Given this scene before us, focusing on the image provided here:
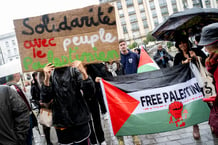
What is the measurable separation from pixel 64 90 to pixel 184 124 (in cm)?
200

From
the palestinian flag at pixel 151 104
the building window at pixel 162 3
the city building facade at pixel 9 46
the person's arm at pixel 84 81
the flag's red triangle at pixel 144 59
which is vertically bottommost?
the palestinian flag at pixel 151 104

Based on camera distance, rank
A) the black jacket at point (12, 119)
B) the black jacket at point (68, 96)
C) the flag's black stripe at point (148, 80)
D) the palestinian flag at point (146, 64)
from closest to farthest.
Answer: the black jacket at point (12, 119) → the black jacket at point (68, 96) → the flag's black stripe at point (148, 80) → the palestinian flag at point (146, 64)

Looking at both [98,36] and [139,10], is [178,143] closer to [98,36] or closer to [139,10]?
[98,36]

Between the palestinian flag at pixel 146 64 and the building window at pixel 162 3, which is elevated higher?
the building window at pixel 162 3

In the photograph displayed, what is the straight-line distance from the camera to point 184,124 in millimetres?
3572

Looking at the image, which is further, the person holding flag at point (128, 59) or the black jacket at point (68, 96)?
the person holding flag at point (128, 59)

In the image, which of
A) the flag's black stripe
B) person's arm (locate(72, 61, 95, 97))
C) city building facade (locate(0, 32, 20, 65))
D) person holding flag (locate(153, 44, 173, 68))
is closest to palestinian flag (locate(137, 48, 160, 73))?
the flag's black stripe

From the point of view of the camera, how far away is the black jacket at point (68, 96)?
277 cm

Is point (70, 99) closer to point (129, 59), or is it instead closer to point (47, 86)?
point (47, 86)

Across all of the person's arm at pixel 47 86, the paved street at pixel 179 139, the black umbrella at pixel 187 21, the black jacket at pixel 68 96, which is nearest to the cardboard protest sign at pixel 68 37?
the person's arm at pixel 47 86

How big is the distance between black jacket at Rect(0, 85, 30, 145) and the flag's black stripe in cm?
152

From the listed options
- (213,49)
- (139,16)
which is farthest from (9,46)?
(213,49)

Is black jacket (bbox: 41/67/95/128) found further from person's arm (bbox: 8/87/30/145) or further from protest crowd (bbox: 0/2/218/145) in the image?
person's arm (bbox: 8/87/30/145)

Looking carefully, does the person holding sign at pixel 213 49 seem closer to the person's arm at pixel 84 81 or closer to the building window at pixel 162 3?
the person's arm at pixel 84 81
